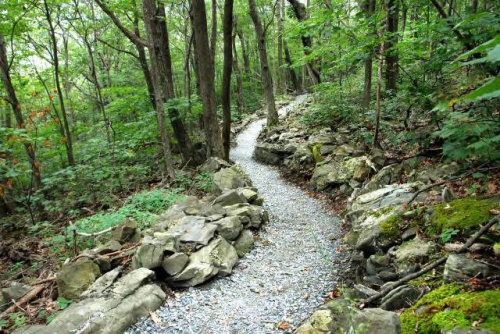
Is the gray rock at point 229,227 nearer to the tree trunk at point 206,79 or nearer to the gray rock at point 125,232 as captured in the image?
the gray rock at point 125,232

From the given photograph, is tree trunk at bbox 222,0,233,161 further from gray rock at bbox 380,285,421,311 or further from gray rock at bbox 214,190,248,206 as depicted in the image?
gray rock at bbox 380,285,421,311

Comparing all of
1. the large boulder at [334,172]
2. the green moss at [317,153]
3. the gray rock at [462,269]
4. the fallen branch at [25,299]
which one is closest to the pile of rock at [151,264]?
the fallen branch at [25,299]

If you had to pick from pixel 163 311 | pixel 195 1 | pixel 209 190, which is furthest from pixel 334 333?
pixel 195 1

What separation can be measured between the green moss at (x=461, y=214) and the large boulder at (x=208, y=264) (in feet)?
9.32

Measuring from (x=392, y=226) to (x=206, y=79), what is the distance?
6.76 metres

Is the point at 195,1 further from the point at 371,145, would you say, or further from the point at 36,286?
the point at 36,286

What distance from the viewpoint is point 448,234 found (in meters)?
3.53

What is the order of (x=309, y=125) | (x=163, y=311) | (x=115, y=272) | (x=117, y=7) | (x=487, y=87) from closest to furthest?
(x=487, y=87), (x=163, y=311), (x=115, y=272), (x=117, y=7), (x=309, y=125)

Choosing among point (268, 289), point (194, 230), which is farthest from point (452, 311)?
point (194, 230)

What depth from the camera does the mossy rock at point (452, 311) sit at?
2156 millimetres

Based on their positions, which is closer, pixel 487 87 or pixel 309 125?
pixel 487 87

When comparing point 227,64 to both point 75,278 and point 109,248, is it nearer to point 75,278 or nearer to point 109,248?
point 109,248

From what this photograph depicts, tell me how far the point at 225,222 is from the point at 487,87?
5320 mm

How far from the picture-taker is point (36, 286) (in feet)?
15.7
